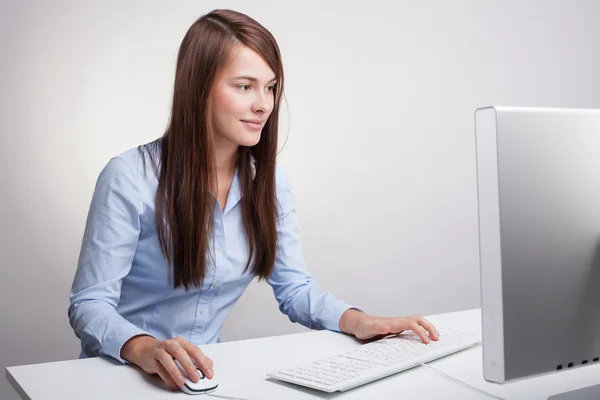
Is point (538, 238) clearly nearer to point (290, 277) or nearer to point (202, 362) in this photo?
point (202, 362)

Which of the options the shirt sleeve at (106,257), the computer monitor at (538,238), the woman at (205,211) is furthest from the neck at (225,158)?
the computer monitor at (538,238)

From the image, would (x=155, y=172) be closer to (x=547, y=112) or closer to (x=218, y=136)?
(x=218, y=136)

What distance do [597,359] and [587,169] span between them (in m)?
0.24

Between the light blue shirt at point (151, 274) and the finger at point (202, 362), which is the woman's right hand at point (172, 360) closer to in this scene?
the finger at point (202, 362)

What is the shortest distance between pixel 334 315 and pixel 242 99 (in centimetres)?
53

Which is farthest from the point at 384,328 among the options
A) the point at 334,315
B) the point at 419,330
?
the point at 334,315

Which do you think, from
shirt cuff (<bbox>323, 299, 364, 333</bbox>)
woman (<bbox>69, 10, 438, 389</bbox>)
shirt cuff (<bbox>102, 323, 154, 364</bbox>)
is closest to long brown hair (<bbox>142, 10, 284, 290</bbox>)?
woman (<bbox>69, 10, 438, 389</bbox>)

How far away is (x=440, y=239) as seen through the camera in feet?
10.7

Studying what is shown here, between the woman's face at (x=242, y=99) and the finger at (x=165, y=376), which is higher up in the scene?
the woman's face at (x=242, y=99)

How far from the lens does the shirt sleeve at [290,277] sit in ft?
5.32

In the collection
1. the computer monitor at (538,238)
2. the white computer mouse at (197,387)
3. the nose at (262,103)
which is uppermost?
the nose at (262,103)

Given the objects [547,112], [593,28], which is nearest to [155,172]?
[547,112]

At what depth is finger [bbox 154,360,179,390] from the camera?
104cm

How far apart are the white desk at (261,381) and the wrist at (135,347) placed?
0.02m
